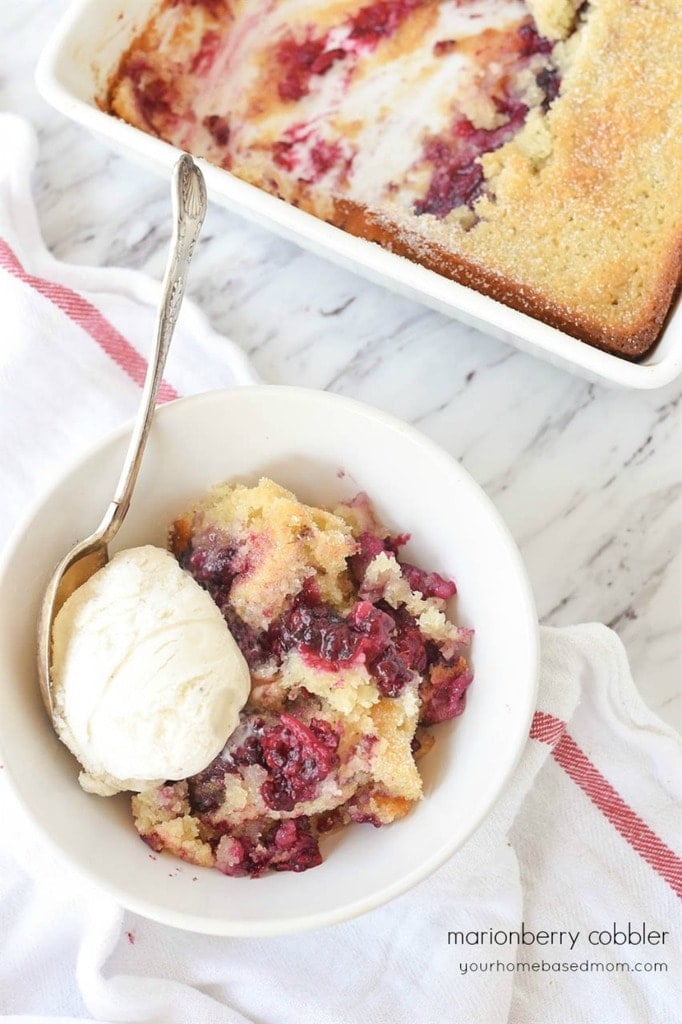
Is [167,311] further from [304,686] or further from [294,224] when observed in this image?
[304,686]

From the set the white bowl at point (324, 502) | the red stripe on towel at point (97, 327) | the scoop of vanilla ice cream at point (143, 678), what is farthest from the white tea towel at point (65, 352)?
the scoop of vanilla ice cream at point (143, 678)

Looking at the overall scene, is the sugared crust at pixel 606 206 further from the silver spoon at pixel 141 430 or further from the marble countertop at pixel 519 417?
the silver spoon at pixel 141 430

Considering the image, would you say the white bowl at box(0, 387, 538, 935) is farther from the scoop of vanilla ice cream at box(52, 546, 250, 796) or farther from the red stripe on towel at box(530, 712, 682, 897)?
the red stripe on towel at box(530, 712, 682, 897)

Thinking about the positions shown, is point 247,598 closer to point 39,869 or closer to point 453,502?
point 453,502

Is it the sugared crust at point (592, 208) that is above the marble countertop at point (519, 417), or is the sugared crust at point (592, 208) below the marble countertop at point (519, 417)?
above

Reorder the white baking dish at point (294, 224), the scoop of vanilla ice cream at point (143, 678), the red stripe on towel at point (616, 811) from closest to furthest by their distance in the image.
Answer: the scoop of vanilla ice cream at point (143, 678)
the white baking dish at point (294, 224)
the red stripe on towel at point (616, 811)

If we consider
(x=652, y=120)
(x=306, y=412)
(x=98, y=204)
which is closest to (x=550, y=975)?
(x=306, y=412)

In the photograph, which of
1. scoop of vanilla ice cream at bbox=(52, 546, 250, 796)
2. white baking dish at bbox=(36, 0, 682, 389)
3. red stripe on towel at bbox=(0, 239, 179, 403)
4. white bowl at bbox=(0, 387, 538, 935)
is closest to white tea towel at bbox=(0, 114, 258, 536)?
red stripe on towel at bbox=(0, 239, 179, 403)

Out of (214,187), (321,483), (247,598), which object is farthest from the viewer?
→ (214,187)
